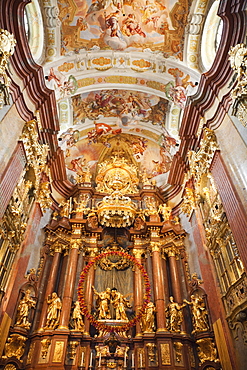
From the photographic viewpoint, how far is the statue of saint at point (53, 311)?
1107cm

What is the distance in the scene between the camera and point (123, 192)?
17.0 metres

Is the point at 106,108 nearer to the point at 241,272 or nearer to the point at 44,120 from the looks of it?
the point at 44,120

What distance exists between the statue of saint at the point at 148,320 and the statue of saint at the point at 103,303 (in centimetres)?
154

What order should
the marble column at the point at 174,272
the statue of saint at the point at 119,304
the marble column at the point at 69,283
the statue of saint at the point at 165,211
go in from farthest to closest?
the statue of saint at the point at 165,211 → the marble column at the point at 174,272 → the statue of saint at the point at 119,304 → the marble column at the point at 69,283

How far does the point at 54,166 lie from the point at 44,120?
293cm

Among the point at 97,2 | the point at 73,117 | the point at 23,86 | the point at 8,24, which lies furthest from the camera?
the point at 73,117

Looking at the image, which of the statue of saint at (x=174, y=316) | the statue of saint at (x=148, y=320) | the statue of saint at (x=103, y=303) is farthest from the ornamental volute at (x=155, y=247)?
the statue of saint at (x=103, y=303)

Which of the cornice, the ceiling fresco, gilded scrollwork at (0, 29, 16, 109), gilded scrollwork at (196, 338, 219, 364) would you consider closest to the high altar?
gilded scrollwork at (196, 338, 219, 364)

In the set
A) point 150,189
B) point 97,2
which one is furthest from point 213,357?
point 97,2

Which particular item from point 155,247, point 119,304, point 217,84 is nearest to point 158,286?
point 119,304

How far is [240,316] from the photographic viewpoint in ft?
27.5

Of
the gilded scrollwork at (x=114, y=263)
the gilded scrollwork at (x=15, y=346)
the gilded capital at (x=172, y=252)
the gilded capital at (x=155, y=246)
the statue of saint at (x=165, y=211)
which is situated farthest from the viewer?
the statue of saint at (x=165, y=211)

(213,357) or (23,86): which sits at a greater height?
(23,86)

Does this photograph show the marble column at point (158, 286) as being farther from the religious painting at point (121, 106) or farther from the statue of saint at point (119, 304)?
the religious painting at point (121, 106)
